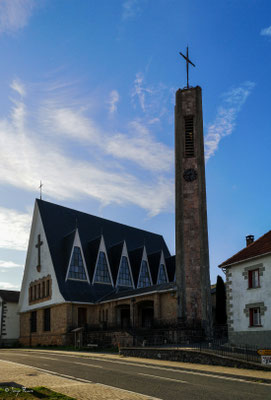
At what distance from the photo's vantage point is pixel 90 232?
1987 inches

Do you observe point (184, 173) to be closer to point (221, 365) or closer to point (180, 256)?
point (180, 256)

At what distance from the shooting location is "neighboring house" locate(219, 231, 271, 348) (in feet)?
76.1

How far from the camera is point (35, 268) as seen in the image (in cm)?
4822

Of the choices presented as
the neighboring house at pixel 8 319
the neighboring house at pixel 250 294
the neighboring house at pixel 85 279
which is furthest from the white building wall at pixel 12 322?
the neighboring house at pixel 250 294

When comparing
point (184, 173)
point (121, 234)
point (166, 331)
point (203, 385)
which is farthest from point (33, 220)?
point (203, 385)

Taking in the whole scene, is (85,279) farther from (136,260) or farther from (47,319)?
(136,260)

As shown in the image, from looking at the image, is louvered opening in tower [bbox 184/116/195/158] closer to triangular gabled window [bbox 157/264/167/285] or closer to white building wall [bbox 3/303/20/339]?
triangular gabled window [bbox 157/264/167/285]

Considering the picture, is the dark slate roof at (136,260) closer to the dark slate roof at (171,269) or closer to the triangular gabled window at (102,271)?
the triangular gabled window at (102,271)

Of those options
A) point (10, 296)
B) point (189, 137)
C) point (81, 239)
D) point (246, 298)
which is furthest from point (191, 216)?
point (10, 296)

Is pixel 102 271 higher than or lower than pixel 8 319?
higher

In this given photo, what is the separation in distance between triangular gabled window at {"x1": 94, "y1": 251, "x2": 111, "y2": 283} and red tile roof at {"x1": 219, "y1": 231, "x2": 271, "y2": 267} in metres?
22.1

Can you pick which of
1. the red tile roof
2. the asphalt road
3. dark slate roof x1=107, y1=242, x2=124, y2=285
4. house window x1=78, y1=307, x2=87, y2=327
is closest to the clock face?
the red tile roof

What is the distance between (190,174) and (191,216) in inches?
135

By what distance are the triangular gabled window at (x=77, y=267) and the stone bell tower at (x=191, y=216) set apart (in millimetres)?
13587
